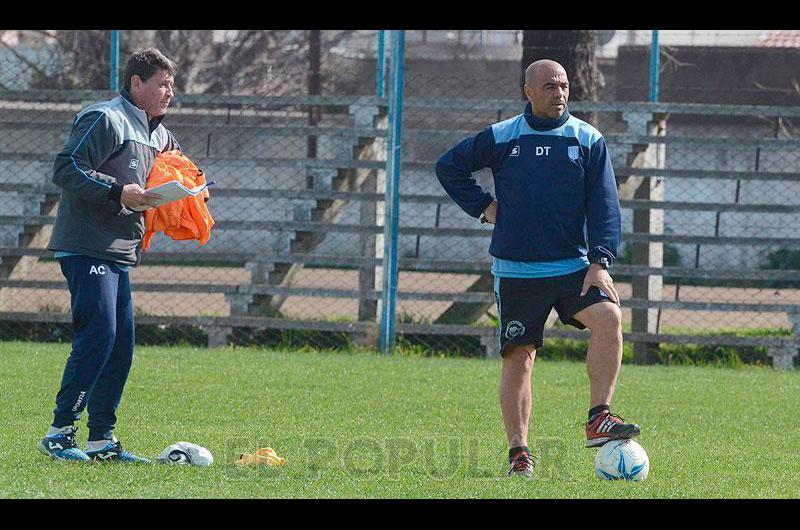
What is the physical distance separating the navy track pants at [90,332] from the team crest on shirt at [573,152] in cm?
223

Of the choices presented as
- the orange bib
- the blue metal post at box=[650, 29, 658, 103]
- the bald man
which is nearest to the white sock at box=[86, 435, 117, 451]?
the orange bib

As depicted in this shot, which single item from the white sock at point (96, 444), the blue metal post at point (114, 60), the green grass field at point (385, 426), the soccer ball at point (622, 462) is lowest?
the green grass field at point (385, 426)

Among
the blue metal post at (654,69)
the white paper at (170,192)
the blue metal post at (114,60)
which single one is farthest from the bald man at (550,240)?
the blue metal post at (114,60)

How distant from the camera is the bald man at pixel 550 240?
5.89 metres

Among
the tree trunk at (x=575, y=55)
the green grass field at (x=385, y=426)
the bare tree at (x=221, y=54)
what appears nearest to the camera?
the green grass field at (x=385, y=426)

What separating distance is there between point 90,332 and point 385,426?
2.22 m

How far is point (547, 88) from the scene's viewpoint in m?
5.90

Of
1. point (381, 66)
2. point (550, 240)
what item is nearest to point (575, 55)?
point (381, 66)

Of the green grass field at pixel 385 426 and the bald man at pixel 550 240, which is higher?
the bald man at pixel 550 240

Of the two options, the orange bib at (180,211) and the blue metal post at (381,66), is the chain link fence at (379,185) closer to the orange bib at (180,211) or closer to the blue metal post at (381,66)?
the blue metal post at (381,66)

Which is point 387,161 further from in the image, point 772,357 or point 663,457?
point 663,457

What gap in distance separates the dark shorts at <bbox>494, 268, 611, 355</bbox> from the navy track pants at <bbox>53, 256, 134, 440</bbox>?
1.87 m

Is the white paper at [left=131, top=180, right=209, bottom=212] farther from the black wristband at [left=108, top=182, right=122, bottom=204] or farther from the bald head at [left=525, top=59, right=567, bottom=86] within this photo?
the bald head at [left=525, top=59, right=567, bottom=86]

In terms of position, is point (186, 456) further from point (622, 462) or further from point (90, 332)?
point (622, 462)
